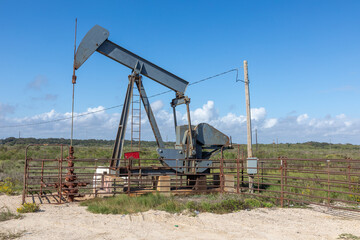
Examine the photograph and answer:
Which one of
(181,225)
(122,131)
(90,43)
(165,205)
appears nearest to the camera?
(181,225)

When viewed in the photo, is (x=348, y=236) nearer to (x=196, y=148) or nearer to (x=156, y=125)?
(x=196, y=148)

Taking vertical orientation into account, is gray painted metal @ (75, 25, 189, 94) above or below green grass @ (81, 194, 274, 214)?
above

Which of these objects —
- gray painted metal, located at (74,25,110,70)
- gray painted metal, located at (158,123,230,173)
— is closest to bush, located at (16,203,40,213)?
gray painted metal, located at (158,123,230,173)

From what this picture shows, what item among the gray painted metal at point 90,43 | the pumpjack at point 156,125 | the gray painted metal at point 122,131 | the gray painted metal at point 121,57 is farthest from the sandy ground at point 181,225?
the gray painted metal at point 121,57

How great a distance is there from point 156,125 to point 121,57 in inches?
101

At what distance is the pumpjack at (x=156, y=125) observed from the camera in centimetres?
1059

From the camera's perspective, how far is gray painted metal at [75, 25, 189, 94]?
34.4 feet

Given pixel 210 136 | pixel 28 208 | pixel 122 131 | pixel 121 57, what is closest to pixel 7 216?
pixel 28 208

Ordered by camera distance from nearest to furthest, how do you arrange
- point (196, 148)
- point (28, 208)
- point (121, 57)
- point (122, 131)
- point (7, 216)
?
point (7, 216) < point (28, 208) < point (122, 131) < point (121, 57) < point (196, 148)

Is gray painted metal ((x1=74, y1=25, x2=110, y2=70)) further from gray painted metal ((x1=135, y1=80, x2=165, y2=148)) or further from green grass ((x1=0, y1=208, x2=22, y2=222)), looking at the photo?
green grass ((x1=0, y1=208, x2=22, y2=222))

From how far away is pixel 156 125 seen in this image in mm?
11695

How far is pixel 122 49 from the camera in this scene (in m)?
11.1

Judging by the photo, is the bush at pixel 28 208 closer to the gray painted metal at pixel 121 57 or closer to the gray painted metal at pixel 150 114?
the gray painted metal at pixel 121 57

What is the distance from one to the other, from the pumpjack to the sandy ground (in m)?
3.12
